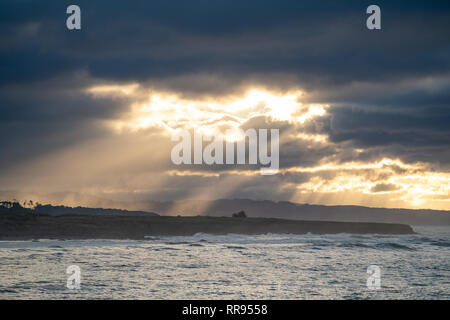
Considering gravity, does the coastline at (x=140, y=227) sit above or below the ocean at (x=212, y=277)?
above

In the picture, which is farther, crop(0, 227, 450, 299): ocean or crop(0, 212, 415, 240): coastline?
crop(0, 212, 415, 240): coastline

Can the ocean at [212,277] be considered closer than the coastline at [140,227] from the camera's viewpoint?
Yes

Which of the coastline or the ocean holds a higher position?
the coastline

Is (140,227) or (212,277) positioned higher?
(140,227)

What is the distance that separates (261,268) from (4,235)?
42.0m

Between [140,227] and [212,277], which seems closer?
[212,277]
